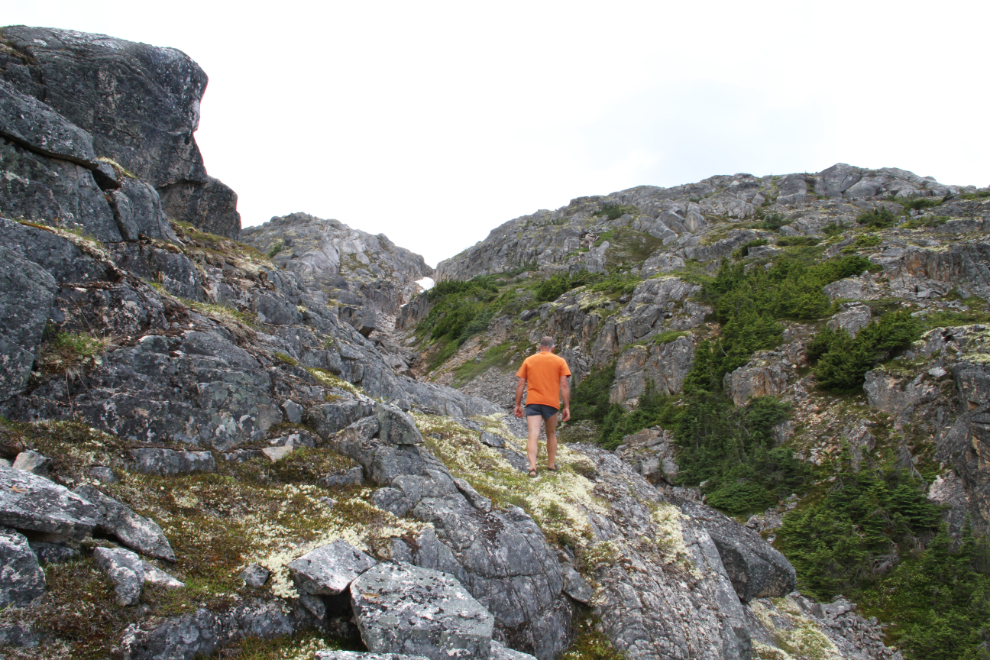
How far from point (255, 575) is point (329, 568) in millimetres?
856

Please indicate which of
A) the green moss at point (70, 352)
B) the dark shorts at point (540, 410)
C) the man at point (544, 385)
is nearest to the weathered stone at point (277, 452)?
the green moss at point (70, 352)

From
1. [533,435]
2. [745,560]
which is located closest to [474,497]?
[533,435]

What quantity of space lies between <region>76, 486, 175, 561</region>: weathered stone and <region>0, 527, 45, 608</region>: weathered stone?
90 cm

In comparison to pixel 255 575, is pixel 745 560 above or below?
below

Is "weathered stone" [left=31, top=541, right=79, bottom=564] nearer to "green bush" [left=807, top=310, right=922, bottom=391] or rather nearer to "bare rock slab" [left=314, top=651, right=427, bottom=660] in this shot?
"bare rock slab" [left=314, top=651, right=427, bottom=660]

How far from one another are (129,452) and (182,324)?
335 centimetres

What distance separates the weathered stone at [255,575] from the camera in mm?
6068

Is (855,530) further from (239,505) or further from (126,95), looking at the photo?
(126,95)

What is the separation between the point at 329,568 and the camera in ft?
21.2

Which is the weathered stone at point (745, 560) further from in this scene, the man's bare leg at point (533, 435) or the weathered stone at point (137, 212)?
the weathered stone at point (137, 212)

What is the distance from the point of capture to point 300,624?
5996 mm

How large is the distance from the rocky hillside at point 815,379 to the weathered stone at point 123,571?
20.2 meters

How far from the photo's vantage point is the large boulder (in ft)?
23.4

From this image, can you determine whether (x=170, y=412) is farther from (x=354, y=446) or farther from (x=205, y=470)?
(x=354, y=446)
